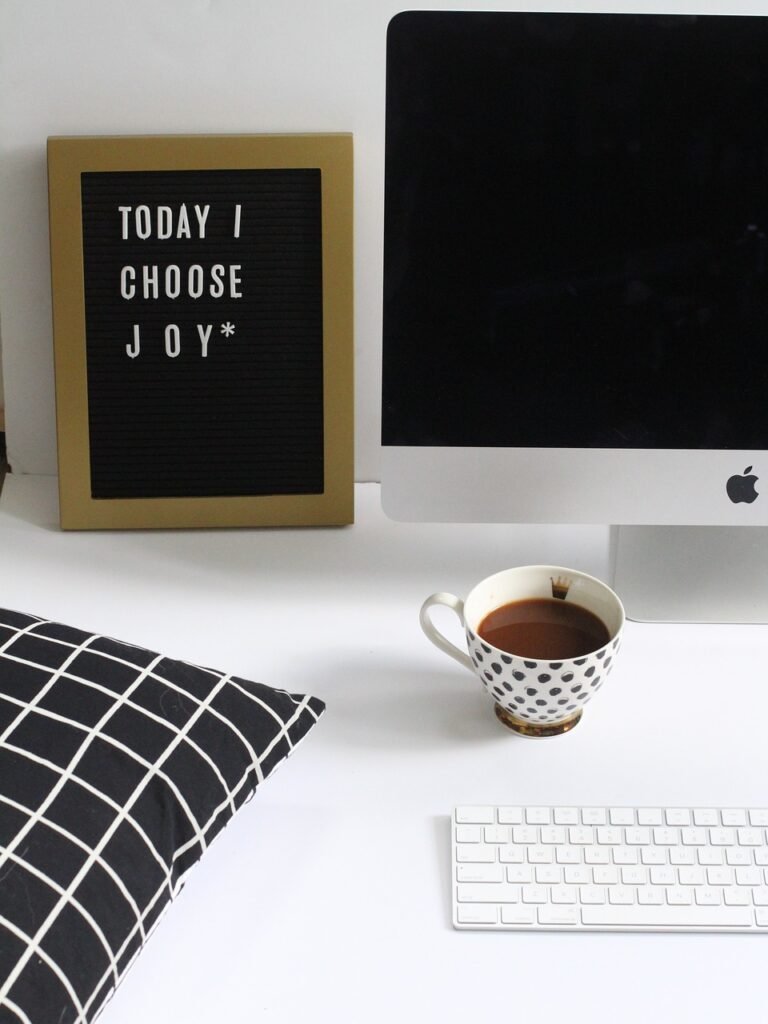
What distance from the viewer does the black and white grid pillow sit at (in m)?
0.55

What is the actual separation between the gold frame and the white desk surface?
21 millimetres

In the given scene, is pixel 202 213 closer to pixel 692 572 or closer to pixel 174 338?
pixel 174 338

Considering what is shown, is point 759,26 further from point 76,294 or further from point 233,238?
point 76,294

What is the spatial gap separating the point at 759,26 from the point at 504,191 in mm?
188

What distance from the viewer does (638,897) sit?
2.09 ft

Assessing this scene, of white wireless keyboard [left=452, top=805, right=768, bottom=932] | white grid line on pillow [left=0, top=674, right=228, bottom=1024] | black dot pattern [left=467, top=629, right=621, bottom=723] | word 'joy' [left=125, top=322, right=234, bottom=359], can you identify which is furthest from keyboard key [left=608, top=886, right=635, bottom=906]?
word 'joy' [left=125, top=322, right=234, bottom=359]

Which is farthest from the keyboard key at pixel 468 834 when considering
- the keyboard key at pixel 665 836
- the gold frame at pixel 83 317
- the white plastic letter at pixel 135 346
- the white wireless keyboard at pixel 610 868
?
the white plastic letter at pixel 135 346

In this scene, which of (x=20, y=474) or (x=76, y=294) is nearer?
(x=76, y=294)

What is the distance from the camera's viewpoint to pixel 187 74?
0.94m

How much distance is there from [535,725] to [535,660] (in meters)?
0.07

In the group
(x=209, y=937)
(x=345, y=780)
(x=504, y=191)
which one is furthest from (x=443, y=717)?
(x=504, y=191)

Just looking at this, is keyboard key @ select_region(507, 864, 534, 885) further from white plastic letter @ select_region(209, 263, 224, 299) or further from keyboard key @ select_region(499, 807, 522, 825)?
white plastic letter @ select_region(209, 263, 224, 299)

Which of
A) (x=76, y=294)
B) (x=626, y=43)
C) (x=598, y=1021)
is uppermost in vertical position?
(x=626, y=43)

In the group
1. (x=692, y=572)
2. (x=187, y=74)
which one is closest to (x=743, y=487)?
(x=692, y=572)
